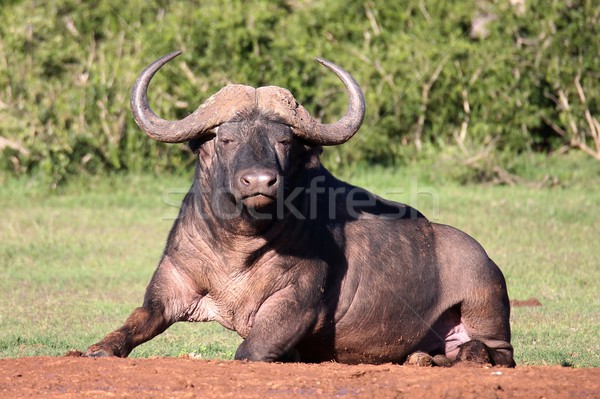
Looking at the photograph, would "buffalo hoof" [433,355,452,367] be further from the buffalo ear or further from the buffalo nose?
the buffalo nose

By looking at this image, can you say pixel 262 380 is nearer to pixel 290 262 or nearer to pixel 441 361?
pixel 290 262

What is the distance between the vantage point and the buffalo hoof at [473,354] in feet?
24.4

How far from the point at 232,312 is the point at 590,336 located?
10.6 ft


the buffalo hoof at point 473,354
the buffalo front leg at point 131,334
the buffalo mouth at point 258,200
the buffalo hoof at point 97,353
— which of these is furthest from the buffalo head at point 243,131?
the buffalo hoof at point 473,354

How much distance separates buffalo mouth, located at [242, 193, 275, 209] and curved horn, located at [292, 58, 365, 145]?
0.73m

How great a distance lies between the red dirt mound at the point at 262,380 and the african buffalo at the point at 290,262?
59cm

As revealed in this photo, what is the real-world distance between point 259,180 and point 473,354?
213 centimetres

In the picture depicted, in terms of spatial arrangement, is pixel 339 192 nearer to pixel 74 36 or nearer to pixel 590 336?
pixel 590 336

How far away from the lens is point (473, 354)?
24.7 feet

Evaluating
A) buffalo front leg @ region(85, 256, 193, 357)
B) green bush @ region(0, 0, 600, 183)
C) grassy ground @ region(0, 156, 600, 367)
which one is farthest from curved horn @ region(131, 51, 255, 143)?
green bush @ region(0, 0, 600, 183)

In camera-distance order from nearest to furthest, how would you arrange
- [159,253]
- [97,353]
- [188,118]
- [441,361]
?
[97,353] < [188,118] < [441,361] < [159,253]

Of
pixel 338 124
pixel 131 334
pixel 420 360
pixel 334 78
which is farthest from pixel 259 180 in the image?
pixel 334 78

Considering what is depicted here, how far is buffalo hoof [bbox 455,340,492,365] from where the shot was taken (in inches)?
293

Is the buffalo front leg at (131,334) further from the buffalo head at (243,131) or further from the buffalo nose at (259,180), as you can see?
the buffalo nose at (259,180)
